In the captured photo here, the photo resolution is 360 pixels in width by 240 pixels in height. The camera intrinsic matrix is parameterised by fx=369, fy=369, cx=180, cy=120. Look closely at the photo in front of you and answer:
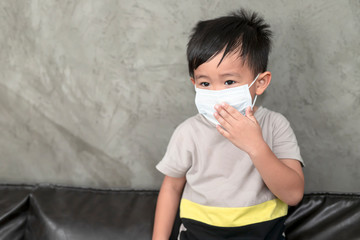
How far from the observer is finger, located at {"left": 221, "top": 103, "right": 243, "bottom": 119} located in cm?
109

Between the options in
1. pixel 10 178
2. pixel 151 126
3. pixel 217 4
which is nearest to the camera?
pixel 217 4

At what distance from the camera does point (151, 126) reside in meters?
1.59

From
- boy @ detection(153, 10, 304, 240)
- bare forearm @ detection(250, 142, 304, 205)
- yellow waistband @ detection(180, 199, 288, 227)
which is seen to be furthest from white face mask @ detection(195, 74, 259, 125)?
yellow waistband @ detection(180, 199, 288, 227)

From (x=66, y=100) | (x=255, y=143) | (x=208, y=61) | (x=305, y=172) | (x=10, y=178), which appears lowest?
(x=10, y=178)

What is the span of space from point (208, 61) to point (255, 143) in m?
0.29

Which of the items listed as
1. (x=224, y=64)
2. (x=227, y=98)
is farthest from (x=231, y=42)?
(x=227, y=98)

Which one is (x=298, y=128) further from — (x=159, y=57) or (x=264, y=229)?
(x=159, y=57)

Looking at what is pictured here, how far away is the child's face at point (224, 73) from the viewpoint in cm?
112

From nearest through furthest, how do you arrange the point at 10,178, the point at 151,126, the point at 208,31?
1. the point at 208,31
2. the point at 151,126
3. the point at 10,178

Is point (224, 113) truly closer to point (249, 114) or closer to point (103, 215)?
point (249, 114)

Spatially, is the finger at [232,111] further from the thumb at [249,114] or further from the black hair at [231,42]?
the black hair at [231,42]

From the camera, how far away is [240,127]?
1081mm

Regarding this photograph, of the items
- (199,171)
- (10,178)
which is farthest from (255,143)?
(10,178)

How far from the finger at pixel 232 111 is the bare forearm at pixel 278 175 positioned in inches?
4.3
